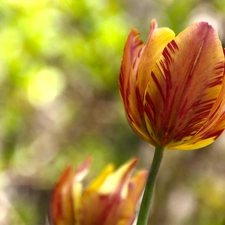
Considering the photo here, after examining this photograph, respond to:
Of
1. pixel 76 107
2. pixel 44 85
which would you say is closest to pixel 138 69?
pixel 44 85

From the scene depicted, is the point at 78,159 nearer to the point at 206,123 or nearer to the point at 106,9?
the point at 106,9

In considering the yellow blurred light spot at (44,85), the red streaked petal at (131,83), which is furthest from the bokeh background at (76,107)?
the red streaked petal at (131,83)

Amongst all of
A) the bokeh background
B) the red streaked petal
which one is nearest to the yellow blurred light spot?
the bokeh background

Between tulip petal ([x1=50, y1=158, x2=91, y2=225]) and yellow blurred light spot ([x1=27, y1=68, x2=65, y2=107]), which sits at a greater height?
tulip petal ([x1=50, y1=158, x2=91, y2=225])

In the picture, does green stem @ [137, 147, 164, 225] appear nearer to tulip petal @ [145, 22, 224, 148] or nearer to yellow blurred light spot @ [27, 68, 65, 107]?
tulip petal @ [145, 22, 224, 148]

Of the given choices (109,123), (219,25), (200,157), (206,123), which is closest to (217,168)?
(200,157)

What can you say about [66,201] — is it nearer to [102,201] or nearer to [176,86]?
[102,201]
